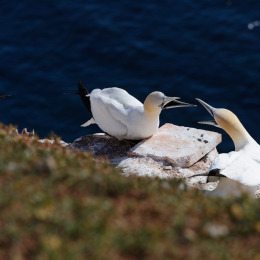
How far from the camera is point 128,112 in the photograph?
6000 millimetres

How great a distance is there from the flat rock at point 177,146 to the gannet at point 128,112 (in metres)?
0.22

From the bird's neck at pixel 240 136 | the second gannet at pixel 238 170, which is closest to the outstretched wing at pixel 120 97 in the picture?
the bird's neck at pixel 240 136

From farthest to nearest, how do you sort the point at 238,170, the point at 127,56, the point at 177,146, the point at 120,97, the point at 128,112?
the point at 127,56
the point at 120,97
the point at 128,112
the point at 177,146
the point at 238,170

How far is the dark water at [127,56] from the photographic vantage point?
8148mm

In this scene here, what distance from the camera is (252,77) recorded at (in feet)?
27.3

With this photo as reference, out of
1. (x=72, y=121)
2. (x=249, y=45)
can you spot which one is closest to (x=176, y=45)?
(x=249, y=45)

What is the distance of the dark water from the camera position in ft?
26.7

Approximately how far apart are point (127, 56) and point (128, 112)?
3.30m

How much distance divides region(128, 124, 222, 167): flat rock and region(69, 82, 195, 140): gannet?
22 centimetres

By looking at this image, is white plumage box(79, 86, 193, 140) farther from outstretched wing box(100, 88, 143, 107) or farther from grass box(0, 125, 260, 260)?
grass box(0, 125, 260, 260)

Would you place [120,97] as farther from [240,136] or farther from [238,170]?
[238,170]

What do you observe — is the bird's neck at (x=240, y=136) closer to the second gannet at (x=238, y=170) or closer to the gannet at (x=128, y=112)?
the second gannet at (x=238, y=170)

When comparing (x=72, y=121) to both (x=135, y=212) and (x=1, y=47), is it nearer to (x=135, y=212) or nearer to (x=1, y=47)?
(x=1, y=47)

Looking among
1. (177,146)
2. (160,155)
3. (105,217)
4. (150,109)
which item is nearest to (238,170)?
(160,155)
